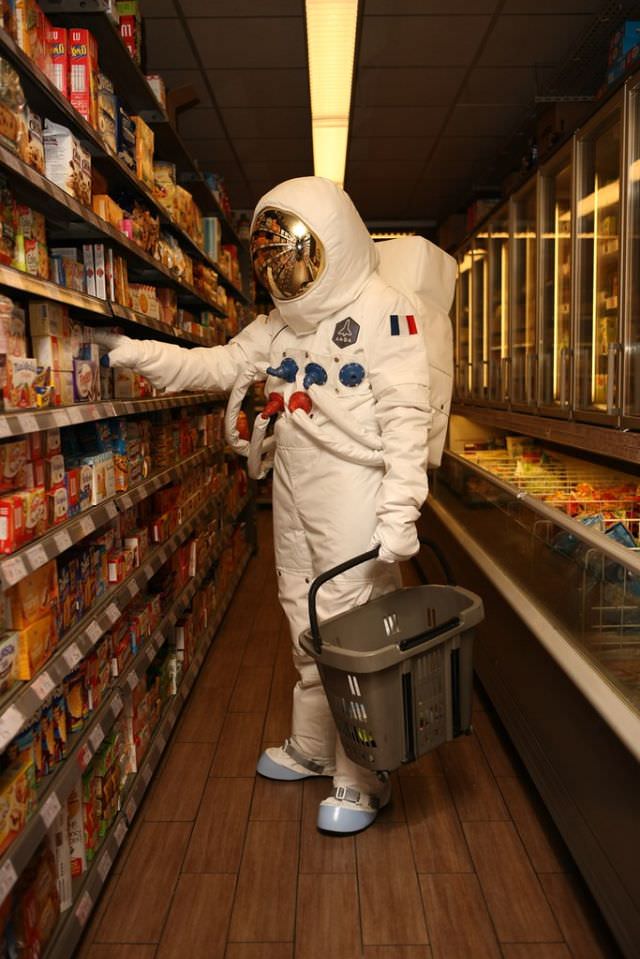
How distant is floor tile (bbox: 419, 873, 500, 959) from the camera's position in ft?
7.48

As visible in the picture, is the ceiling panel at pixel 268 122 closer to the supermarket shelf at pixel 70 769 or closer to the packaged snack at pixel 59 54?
the packaged snack at pixel 59 54

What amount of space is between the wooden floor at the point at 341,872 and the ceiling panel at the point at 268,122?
4233mm

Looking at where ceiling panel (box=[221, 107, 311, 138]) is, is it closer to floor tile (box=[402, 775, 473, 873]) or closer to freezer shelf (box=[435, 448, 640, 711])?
freezer shelf (box=[435, 448, 640, 711])

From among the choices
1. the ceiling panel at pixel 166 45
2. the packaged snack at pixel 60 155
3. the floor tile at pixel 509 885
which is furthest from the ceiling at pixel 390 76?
the floor tile at pixel 509 885

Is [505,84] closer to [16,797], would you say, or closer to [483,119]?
[483,119]

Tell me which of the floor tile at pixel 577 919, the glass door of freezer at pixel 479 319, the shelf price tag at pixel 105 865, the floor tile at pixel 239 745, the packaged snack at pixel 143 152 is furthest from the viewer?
the glass door of freezer at pixel 479 319

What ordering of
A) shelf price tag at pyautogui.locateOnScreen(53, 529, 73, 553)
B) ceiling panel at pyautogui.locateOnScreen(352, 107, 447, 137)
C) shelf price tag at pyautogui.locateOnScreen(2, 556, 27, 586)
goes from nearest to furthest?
shelf price tag at pyautogui.locateOnScreen(2, 556, 27, 586), shelf price tag at pyautogui.locateOnScreen(53, 529, 73, 553), ceiling panel at pyautogui.locateOnScreen(352, 107, 447, 137)

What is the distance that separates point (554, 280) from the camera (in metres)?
4.34

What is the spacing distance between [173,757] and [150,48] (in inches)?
153

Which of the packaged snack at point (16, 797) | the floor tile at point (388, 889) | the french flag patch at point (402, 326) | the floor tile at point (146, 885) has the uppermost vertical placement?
the french flag patch at point (402, 326)

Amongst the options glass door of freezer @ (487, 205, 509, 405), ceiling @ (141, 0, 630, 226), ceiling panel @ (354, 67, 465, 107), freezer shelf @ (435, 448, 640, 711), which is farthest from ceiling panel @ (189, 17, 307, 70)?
freezer shelf @ (435, 448, 640, 711)

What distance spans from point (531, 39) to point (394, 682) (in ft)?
12.4

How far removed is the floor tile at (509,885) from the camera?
7.70 feet

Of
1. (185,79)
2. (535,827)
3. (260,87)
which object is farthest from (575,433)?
(185,79)
